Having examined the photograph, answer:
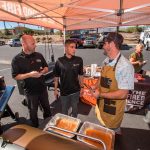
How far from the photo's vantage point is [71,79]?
412 centimetres

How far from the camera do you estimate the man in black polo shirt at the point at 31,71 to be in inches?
151

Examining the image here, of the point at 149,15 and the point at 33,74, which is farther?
the point at 149,15

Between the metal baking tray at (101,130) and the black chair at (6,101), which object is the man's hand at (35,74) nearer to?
the black chair at (6,101)

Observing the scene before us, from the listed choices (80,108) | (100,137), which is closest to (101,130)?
(100,137)

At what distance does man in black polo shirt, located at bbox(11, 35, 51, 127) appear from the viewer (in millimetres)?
3839

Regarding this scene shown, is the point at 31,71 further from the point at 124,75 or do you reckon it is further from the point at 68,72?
the point at 124,75

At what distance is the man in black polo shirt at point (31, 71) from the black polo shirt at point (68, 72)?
0.32m

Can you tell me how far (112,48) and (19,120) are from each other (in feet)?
11.6

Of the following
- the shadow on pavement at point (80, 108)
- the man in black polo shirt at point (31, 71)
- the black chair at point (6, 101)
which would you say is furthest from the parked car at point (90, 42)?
the man in black polo shirt at point (31, 71)

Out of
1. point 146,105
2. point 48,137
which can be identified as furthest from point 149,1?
point 48,137

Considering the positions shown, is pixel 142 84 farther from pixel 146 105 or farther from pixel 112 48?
pixel 112 48

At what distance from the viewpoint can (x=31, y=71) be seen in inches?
157

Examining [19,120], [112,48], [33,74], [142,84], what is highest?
[112,48]

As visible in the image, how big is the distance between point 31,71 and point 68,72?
2.28 ft
